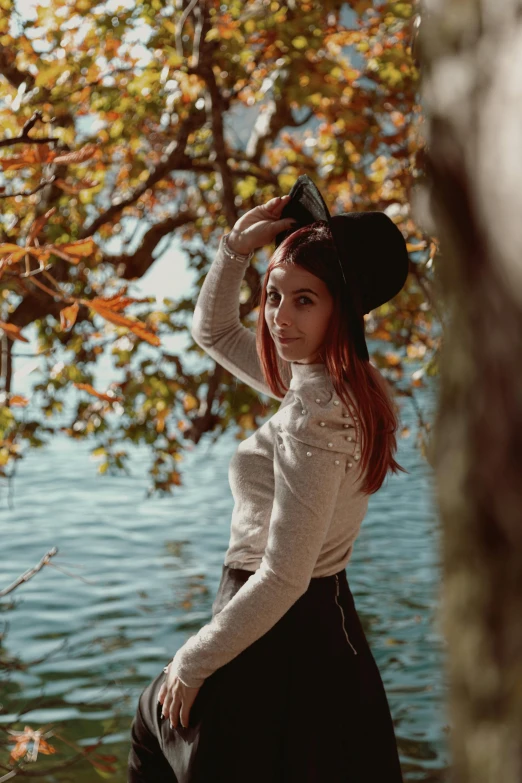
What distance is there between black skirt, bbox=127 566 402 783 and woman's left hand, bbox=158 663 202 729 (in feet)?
0.07

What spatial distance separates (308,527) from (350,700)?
1.42 ft

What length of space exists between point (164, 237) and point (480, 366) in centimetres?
663

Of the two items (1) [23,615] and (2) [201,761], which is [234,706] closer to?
(2) [201,761]

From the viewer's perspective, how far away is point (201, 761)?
1.97 meters

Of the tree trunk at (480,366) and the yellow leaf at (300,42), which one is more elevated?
the yellow leaf at (300,42)

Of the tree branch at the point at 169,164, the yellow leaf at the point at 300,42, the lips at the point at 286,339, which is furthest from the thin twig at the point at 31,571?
the yellow leaf at the point at 300,42

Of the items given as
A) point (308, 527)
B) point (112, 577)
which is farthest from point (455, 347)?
point (112, 577)

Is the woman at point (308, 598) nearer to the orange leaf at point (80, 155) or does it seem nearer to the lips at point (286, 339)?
the lips at point (286, 339)

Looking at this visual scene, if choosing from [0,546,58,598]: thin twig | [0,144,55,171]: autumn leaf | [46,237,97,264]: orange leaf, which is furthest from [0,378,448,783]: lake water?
[0,144,55,171]: autumn leaf

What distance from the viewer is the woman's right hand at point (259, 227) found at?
225cm

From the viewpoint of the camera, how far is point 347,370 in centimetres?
199

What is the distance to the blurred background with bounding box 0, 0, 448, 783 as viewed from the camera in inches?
199

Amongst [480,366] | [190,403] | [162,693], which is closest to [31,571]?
[162,693]

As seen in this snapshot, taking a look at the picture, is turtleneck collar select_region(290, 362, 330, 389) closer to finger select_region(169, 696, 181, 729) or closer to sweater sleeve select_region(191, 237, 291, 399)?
sweater sleeve select_region(191, 237, 291, 399)
